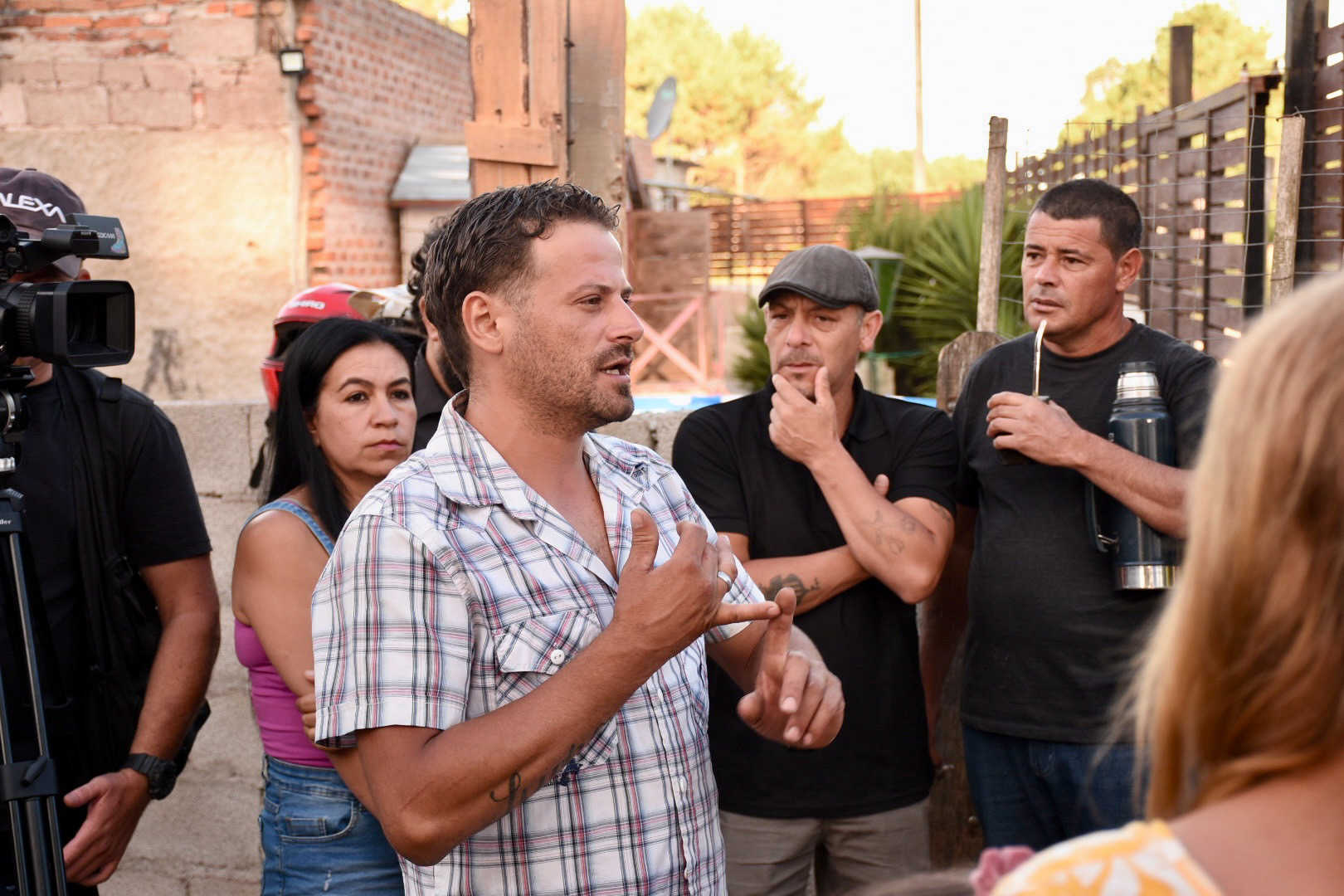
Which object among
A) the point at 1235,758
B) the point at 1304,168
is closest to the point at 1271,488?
the point at 1235,758

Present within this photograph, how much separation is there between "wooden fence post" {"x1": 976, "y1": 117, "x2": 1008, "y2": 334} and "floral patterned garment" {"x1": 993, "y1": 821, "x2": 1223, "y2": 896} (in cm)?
327

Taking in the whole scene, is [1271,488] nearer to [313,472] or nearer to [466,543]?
[466,543]

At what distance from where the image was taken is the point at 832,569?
8.64 ft

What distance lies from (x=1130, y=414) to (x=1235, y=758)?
175 centimetres

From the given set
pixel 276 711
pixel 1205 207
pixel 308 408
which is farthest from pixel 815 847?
pixel 1205 207

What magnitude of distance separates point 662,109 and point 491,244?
14.1 m

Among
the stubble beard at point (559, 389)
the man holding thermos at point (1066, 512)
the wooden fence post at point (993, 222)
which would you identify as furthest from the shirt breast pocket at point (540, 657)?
the wooden fence post at point (993, 222)

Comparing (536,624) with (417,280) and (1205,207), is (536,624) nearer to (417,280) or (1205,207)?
(417,280)

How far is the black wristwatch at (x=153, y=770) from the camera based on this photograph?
2400mm

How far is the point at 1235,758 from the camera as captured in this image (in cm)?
91

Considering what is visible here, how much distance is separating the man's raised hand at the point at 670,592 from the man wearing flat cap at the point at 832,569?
1.00 meters

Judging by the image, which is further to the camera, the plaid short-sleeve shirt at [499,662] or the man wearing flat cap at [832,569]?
the man wearing flat cap at [832,569]

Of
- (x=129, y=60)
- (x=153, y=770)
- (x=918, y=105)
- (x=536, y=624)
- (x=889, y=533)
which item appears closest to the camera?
(x=536, y=624)

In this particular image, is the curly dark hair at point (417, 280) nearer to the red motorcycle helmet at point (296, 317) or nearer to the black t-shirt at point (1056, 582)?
the red motorcycle helmet at point (296, 317)
